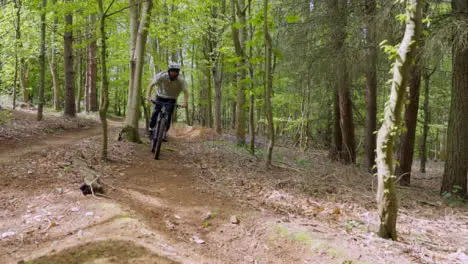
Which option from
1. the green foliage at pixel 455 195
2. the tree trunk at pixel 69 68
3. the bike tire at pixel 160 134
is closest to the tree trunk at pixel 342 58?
the green foliage at pixel 455 195

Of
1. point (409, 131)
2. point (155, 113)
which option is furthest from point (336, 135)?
point (155, 113)

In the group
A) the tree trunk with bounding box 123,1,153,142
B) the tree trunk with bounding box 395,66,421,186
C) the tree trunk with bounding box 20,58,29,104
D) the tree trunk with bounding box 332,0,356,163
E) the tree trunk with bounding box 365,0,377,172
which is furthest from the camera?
the tree trunk with bounding box 20,58,29,104

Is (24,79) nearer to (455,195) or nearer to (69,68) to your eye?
(69,68)

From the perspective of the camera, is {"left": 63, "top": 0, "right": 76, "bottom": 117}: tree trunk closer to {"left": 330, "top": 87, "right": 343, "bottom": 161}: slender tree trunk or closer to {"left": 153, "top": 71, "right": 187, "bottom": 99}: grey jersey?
{"left": 153, "top": 71, "right": 187, "bottom": 99}: grey jersey

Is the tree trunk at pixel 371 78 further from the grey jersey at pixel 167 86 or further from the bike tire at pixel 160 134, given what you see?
the bike tire at pixel 160 134

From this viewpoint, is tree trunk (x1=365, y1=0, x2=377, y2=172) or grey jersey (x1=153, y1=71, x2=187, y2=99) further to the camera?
grey jersey (x1=153, y1=71, x2=187, y2=99)

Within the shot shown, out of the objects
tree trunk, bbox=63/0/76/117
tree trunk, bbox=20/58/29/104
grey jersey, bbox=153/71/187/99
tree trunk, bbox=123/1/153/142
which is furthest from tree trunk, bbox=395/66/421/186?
tree trunk, bbox=20/58/29/104

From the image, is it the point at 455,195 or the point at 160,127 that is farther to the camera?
the point at 160,127

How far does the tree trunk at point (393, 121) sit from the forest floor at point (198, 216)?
278 mm

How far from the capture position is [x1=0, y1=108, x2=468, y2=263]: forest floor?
2730 mm

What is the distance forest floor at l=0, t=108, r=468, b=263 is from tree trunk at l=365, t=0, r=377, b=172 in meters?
2.18

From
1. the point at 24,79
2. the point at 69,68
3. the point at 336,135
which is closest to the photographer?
the point at 336,135

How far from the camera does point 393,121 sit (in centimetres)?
295

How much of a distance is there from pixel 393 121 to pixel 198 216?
256 cm
